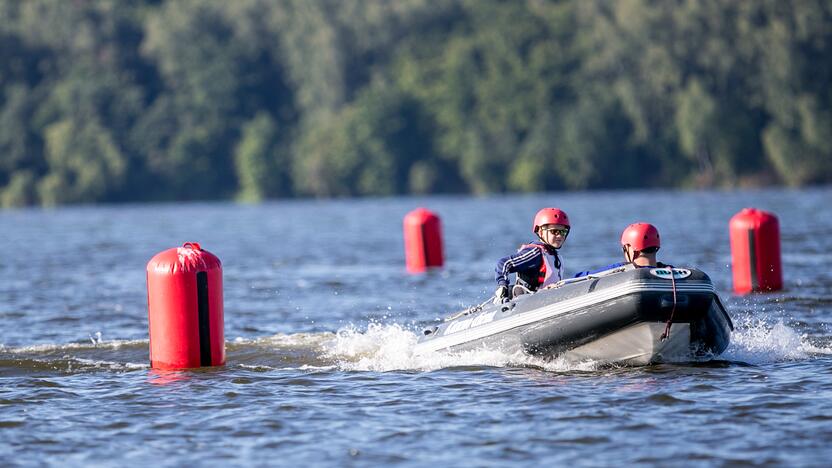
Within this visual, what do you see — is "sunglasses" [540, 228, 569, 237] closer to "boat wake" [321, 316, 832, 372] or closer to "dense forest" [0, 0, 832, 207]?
"boat wake" [321, 316, 832, 372]

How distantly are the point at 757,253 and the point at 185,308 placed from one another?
8911 mm

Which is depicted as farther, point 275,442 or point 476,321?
point 476,321

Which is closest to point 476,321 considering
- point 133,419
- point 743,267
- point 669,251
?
point 133,419

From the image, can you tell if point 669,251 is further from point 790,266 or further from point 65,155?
point 65,155

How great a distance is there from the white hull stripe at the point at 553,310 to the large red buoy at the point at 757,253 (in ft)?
22.2

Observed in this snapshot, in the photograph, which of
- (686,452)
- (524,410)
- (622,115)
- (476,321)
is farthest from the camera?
(622,115)

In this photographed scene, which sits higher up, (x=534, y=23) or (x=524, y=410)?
(x=534, y=23)

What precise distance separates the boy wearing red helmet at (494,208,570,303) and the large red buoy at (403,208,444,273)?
1132 cm

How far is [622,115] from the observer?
7050cm

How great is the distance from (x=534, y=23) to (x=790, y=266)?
6202 cm

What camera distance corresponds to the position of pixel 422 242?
2398 cm

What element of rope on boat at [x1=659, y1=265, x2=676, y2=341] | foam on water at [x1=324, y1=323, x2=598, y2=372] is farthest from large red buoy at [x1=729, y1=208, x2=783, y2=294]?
rope on boat at [x1=659, y1=265, x2=676, y2=341]

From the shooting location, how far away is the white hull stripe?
1128cm

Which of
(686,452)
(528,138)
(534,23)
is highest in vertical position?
(534,23)
